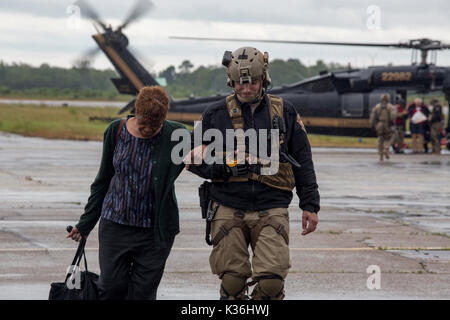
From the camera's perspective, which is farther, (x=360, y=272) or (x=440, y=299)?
(x=360, y=272)

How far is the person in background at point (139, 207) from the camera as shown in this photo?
566 centimetres

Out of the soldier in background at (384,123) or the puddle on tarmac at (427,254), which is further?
the soldier in background at (384,123)

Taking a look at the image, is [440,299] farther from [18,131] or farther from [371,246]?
[18,131]

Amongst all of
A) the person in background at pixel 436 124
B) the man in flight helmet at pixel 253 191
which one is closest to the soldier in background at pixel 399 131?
the person in background at pixel 436 124

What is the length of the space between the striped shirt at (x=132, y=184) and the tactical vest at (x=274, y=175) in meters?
0.47

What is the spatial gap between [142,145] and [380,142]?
19178 millimetres

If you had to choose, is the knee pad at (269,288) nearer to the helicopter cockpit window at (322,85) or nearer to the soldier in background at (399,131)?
the soldier in background at (399,131)

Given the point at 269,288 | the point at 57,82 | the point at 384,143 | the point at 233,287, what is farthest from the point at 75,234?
the point at 57,82

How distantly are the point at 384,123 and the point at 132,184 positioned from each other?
18900 millimetres

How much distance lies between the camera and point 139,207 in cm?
570

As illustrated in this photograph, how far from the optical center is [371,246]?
33.0 feet

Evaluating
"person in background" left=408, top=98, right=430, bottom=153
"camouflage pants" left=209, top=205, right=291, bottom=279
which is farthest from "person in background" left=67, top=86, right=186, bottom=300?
"person in background" left=408, top=98, right=430, bottom=153

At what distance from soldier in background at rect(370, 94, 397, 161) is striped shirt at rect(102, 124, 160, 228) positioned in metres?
18.7

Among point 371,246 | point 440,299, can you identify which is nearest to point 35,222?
point 371,246
